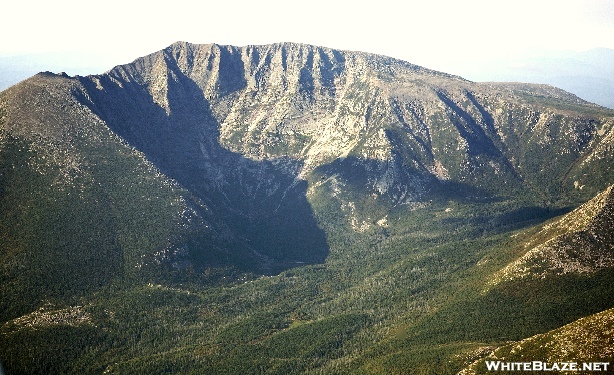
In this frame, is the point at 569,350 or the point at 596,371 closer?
the point at 596,371

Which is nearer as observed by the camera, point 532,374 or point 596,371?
point 596,371

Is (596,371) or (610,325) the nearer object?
(596,371)

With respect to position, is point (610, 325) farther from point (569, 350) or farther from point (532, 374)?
point (532, 374)

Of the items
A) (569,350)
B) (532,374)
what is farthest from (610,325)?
(532,374)

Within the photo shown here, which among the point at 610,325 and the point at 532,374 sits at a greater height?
the point at 610,325

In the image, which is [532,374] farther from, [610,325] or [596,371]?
[610,325]
